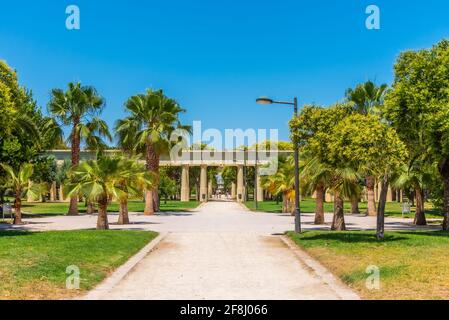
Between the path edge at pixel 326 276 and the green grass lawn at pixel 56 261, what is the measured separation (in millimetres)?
4859

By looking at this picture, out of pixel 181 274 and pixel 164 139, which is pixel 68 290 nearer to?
pixel 181 274

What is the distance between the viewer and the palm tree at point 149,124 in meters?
38.4

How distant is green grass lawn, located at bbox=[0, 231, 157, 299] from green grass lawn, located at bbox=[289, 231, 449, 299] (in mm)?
5567

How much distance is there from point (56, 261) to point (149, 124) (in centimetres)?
2753

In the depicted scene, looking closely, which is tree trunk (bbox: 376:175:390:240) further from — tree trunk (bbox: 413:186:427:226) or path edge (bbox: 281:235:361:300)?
tree trunk (bbox: 413:186:427:226)

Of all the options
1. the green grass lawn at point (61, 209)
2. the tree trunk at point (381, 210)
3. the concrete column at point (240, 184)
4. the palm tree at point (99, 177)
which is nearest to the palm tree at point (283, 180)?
the green grass lawn at point (61, 209)

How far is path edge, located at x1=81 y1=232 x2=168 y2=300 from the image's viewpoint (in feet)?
30.0

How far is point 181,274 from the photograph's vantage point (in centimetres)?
1145

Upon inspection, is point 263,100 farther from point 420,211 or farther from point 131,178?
point 420,211

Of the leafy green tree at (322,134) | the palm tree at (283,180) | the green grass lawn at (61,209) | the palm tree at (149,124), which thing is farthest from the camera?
the green grass lawn at (61,209)

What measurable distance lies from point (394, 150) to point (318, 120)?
3.53m

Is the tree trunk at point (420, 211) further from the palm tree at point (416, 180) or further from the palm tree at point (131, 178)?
the palm tree at point (131, 178)

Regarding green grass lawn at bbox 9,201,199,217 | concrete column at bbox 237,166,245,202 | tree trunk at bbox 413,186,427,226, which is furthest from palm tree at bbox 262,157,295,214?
concrete column at bbox 237,166,245,202

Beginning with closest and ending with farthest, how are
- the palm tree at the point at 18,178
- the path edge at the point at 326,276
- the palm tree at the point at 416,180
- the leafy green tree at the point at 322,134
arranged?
the path edge at the point at 326,276
the leafy green tree at the point at 322,134
the palm tree at the point at 416,180
the palm tree at the point at 18,178
